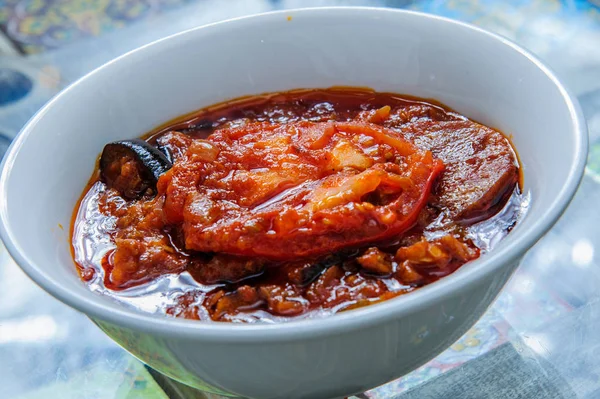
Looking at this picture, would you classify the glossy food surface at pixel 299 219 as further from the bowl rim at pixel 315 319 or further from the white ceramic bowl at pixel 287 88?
the bowl rim at pixel 315 319

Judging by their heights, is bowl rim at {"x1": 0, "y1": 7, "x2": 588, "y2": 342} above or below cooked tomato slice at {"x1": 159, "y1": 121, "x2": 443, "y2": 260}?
above

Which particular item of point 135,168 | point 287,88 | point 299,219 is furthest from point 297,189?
point 287,88

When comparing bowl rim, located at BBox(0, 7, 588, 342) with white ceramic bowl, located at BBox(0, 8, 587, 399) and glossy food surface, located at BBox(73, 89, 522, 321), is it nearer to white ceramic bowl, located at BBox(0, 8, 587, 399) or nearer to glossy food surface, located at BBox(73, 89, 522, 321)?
white ceramic bowl, located at BBox(0, 8, 587, 399)

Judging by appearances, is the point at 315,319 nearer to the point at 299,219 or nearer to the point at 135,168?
the point at 299,219

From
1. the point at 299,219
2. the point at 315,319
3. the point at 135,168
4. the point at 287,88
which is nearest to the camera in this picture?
the point at 315,319

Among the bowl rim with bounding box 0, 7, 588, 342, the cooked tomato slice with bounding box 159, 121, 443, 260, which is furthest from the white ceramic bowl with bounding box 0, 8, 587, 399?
the cooked tomato slice with bounding box 159, 121, 443, 260

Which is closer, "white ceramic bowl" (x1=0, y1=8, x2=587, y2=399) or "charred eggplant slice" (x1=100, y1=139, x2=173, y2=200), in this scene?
"white ceramic bowl" (x1=0, y1=8, x2=587, y2=399)

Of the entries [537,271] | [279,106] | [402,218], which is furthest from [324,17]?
[537,271]

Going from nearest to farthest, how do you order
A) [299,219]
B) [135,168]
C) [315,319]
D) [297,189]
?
[315,319], [299,219], [297,189], [135,168]
